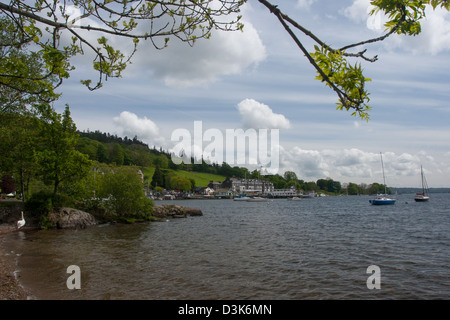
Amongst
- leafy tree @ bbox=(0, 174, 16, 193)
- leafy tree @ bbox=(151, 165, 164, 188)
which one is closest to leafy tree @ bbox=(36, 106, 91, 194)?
leafy tree @ bbox=(0, 174, 16, 193)

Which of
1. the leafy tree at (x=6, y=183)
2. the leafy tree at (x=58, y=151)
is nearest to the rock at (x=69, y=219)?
the leafy tree at (x=58, y=151)

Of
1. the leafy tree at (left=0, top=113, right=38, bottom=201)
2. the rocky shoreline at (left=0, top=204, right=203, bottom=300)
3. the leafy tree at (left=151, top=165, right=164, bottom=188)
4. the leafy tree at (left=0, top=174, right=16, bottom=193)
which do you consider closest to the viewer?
the rocky shoreline at (left=0, top=204, right=203, bottom=300)

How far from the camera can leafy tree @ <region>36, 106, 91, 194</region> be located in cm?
3250

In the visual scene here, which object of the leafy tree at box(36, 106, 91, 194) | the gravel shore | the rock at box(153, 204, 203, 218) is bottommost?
the rock at box(153, 204, 203, 218)

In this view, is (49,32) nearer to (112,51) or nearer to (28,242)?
(112,51)

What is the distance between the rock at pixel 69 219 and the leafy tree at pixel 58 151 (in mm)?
2576

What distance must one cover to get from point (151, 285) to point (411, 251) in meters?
17.4

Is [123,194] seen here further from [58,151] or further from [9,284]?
[9,284]

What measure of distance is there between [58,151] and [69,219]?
24.5 feet

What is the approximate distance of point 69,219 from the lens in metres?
32.8

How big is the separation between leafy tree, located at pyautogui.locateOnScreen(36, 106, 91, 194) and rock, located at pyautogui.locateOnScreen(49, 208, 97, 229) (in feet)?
8.45

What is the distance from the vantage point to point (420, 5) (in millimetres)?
3057

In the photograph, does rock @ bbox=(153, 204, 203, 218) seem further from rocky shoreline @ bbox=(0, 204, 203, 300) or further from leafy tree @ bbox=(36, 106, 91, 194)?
leafy tree @ bbox=(36, 106, 91, 194)
